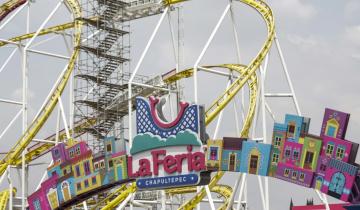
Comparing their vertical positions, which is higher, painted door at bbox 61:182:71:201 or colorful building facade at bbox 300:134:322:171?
colorful building facade at bbox 300:134:322:171

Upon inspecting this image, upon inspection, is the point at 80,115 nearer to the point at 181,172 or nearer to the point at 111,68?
the point at 111,68

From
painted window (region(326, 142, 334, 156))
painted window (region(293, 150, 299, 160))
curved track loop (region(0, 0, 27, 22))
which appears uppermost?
curved track loop (region(0, 0, 27, 22))

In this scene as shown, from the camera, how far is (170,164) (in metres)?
21.3

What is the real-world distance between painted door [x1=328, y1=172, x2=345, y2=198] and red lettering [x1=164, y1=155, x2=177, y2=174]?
4348 mm

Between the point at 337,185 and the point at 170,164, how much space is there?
4.67 m

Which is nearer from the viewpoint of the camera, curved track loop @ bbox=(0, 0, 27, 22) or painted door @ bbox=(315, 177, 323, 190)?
painted door @ bbox=(315, 177, 323, 190)

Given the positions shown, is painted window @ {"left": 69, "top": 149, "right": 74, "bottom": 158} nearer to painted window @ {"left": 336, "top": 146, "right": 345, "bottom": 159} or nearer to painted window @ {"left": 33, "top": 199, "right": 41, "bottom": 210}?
painted window @ {"left": 33, "top": 199, "right": 41, "bottom": 210}

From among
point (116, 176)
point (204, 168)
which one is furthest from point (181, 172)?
point (116, 176)

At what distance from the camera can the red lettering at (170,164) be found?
69.8 feet

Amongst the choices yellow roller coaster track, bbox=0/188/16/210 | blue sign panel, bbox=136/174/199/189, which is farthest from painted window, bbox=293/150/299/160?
yellow roller coaster track, bbox=0/188/16/210

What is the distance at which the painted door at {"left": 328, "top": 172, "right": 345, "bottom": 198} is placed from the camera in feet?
61.4

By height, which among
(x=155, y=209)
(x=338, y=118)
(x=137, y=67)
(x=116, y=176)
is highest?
(x=137, y=67)

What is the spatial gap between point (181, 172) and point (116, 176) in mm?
2278

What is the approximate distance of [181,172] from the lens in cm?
2119
